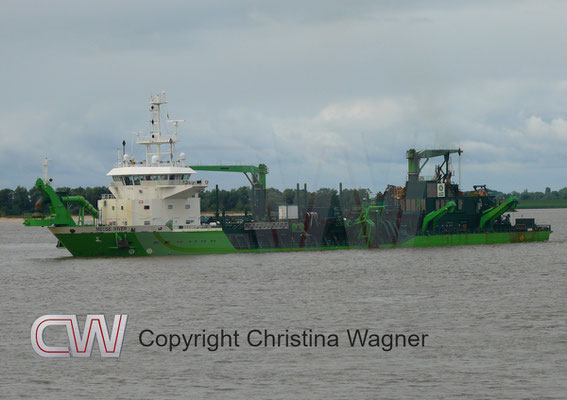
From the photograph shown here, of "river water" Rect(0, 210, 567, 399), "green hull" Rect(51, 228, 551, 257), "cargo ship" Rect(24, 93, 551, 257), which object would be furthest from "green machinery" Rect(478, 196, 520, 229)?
"green hull" Rect(51, 228, 551, 257)

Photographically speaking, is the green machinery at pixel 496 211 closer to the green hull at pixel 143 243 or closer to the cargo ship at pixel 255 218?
the cargo ship at pixel 255 218

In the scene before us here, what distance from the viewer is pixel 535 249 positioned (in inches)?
2822

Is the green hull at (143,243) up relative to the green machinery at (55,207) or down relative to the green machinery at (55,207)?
down

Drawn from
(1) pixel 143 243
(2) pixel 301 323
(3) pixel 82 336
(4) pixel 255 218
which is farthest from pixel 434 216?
(3) pixel 82 336

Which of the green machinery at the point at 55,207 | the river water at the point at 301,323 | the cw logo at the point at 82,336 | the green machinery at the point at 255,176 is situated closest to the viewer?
the river water at the point at 301,323

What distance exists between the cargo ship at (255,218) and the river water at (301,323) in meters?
2.83

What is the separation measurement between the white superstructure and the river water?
4.88 meters

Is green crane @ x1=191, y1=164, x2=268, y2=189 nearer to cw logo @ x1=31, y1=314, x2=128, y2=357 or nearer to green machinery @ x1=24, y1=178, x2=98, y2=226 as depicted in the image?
green machinery @ x1=24, y1=178, x2=98, y2=226

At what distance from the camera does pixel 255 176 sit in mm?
73562

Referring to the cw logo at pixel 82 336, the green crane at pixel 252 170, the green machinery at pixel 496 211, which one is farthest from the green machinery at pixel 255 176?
the cw logo at pixel 82 336

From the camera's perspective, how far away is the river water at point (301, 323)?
2394cm

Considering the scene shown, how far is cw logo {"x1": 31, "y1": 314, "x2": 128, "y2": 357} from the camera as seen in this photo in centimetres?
2808

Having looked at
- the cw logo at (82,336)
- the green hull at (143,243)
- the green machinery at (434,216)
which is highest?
the green machinery at (434,216)

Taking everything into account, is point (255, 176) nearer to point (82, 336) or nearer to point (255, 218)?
point (255, 218)
